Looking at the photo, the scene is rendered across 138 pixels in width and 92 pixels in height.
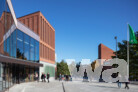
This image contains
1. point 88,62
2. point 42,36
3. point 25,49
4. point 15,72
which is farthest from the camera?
point 42,36

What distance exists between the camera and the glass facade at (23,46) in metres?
23.1

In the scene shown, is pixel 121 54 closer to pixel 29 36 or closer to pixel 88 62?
pixel 29 36

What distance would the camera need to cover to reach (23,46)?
27531 mm

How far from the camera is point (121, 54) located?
36.2 meters

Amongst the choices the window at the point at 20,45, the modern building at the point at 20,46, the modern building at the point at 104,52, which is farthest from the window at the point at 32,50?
the modern building at the point at 104,52

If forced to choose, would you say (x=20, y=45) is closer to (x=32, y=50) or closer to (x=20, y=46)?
(x=20, y=46)

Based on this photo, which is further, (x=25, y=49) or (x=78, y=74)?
(x=25, y=49)

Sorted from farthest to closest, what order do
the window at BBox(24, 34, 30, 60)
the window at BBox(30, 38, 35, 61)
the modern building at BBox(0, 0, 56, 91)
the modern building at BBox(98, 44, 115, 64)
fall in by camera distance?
the modern building at BBox(98, 44, 115, 64)
the window at BBox(30, 38, 35, 61)
the window at BBox(24, 34, 30, 60)
the modern building at BBox(0, 0, 56, 91)

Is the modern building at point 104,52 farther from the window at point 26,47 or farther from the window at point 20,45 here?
the window at point 20,45

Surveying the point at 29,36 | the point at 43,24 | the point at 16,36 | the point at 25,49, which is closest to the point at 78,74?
the point at 16,36

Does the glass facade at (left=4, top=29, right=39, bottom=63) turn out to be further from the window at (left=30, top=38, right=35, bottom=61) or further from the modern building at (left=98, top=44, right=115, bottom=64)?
the modern building at (left=98, top=44, right=115, bottom=64)

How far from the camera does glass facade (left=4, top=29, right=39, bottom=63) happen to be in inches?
909

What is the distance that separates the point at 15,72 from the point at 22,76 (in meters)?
3.63

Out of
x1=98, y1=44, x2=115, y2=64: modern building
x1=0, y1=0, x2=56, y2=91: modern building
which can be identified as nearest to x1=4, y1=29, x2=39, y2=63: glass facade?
x1=0, y1=0, x2=56, y2=91: modern building
